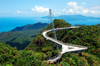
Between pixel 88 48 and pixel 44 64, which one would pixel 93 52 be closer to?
pixel 88 48

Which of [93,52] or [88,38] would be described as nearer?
[93,52]

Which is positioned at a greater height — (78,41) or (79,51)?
(78,41)

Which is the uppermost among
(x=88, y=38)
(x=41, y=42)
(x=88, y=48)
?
(x=88, y=38)

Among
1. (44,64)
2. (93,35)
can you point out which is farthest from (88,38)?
(44,64)

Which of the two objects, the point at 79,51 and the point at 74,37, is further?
the point at 74,37

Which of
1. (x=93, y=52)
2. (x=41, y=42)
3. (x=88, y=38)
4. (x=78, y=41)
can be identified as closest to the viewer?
(x=93, y=52)

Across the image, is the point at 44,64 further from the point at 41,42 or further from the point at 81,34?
the point at 41,42

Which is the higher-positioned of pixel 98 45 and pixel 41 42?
pixel 98 45

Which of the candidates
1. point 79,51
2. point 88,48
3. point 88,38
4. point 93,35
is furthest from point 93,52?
point 93,35

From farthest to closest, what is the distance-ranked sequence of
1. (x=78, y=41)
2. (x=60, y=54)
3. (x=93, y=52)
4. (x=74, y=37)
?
(x=74, y=37), (x=78, y=41), (x=93, y=52), (x=60, y=54)
